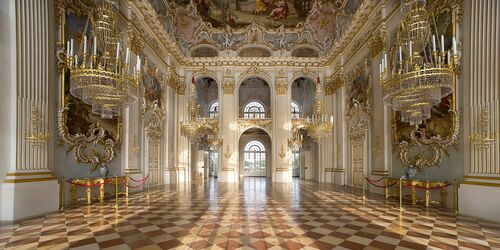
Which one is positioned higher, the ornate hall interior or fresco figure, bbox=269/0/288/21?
fresco figure, bbox=269/0/288/21

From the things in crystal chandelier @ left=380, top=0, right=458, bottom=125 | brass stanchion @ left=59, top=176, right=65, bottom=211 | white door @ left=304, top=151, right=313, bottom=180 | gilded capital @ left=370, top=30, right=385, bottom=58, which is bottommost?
white door @ left=304, top=151, right=313, bottom=180

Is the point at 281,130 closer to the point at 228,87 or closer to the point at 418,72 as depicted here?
the point at 228,87

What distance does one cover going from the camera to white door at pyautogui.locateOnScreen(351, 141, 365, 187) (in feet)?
45.7

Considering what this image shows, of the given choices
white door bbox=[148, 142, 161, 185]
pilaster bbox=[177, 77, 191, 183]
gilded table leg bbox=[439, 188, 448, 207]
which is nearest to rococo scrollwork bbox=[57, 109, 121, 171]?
white door bbox=[148, 142, 161, 185]

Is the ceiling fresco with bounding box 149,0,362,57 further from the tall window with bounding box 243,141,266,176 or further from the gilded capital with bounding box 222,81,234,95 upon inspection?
the tall window with bounding box 243,141,266,176

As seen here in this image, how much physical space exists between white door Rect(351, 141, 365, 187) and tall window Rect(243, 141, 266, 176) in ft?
39.2

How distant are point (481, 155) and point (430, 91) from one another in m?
2.15

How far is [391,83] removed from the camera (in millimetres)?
7008

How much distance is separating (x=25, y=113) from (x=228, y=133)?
12676 millimetres

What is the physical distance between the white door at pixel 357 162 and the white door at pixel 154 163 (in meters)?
10.7

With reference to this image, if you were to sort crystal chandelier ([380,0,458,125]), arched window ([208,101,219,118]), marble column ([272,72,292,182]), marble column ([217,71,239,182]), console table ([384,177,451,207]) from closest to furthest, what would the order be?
crystal chandelier ([380,0,458,125]) < console table ([384,177,451,207]) < marble column ([272,72,292,182]) < marble column ([217,71,239,182]) < arched window ([208,101,219,118])

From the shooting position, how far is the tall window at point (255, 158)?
26.0 m

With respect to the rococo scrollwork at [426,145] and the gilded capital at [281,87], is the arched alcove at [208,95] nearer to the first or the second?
the gilded capital at [281,87]

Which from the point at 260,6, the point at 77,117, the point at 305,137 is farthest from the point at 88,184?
the point at 305,137
